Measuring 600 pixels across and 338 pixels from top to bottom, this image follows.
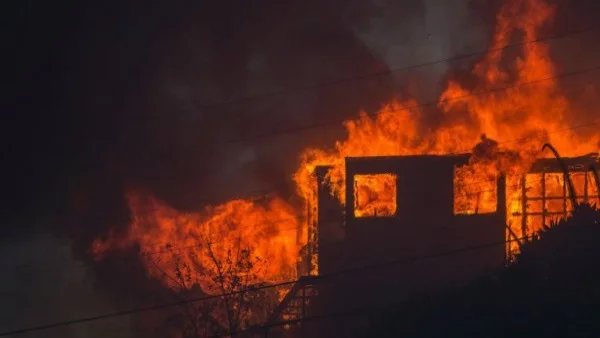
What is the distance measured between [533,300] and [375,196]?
18709mm

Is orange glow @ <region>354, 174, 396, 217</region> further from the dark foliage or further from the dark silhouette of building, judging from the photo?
the dark foliage

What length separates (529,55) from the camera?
180 feet

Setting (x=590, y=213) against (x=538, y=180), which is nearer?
(x=590, y=213)

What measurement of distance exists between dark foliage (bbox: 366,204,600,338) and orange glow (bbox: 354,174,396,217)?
12926 millimetres

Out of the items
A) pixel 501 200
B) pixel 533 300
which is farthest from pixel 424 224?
pixel 533 300

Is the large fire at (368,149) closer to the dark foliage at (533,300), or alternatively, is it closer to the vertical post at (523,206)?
the vertical post at (523,206)

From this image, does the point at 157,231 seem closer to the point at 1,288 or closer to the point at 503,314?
the point at 503,314

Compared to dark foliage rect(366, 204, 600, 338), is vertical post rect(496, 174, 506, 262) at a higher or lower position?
higher

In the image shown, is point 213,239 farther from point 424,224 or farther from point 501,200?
point 501,200

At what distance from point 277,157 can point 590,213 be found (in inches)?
1391

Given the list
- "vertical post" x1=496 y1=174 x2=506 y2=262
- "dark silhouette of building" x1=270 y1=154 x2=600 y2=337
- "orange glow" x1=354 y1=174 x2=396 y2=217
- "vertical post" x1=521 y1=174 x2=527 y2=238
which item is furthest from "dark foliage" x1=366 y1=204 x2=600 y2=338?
"orange glow" x1=354 y1=174 x2=396 y2=217

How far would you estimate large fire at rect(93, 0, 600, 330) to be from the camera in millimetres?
49188

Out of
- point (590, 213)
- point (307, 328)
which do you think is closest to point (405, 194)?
point (307, 328)

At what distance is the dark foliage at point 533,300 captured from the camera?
25281mm
